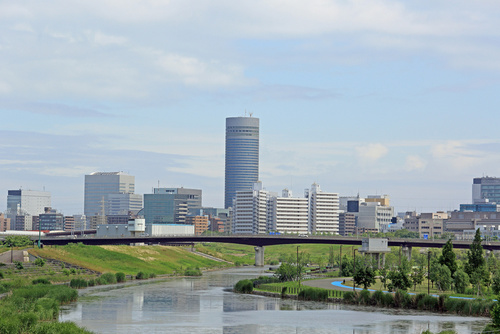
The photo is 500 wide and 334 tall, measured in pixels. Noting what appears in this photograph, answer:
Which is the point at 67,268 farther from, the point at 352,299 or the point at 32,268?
the point at 352,299

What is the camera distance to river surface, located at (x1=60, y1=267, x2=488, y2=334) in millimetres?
95125

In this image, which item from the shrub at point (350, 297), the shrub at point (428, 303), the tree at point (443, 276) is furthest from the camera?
the tree at point (443, 276)

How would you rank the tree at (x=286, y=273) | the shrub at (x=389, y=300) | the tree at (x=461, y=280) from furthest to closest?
the tree at (x=286, y=273)
the tree at (x=461, y=280)
the shrub at (x=389, y=300)

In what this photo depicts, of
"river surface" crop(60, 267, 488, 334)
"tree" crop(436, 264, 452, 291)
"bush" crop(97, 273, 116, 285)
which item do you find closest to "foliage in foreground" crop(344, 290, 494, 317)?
"river surface" crop(60, 267, 488, 334)

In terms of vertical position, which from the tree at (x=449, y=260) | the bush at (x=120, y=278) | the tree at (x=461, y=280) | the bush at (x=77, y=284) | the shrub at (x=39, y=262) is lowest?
the bush at (x=120, y=278)

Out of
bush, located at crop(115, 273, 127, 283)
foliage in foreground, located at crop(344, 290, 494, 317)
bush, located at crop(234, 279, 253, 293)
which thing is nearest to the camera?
foliage in foreground, located at crop(344, 290, 494, 317)

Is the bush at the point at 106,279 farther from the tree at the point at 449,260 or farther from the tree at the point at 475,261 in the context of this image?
the tree at the point at 475,261

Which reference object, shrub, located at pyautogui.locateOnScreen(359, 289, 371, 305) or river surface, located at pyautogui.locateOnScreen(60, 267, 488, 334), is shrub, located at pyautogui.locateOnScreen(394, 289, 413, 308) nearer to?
river surface, located at pyautogui.locateOnScreen(60, 267, 488, 334)

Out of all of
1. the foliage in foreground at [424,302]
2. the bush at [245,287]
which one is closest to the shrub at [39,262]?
the bush at [245,287]

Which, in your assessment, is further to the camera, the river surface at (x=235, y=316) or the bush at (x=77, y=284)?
the bush at (x=77, y=284)

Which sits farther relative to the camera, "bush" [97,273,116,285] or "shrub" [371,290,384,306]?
"bush" [97,273,116,285]

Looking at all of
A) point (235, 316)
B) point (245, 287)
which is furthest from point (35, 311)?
point (245, 287)

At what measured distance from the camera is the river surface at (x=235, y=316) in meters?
95.1

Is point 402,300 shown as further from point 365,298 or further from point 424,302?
point 365,298
